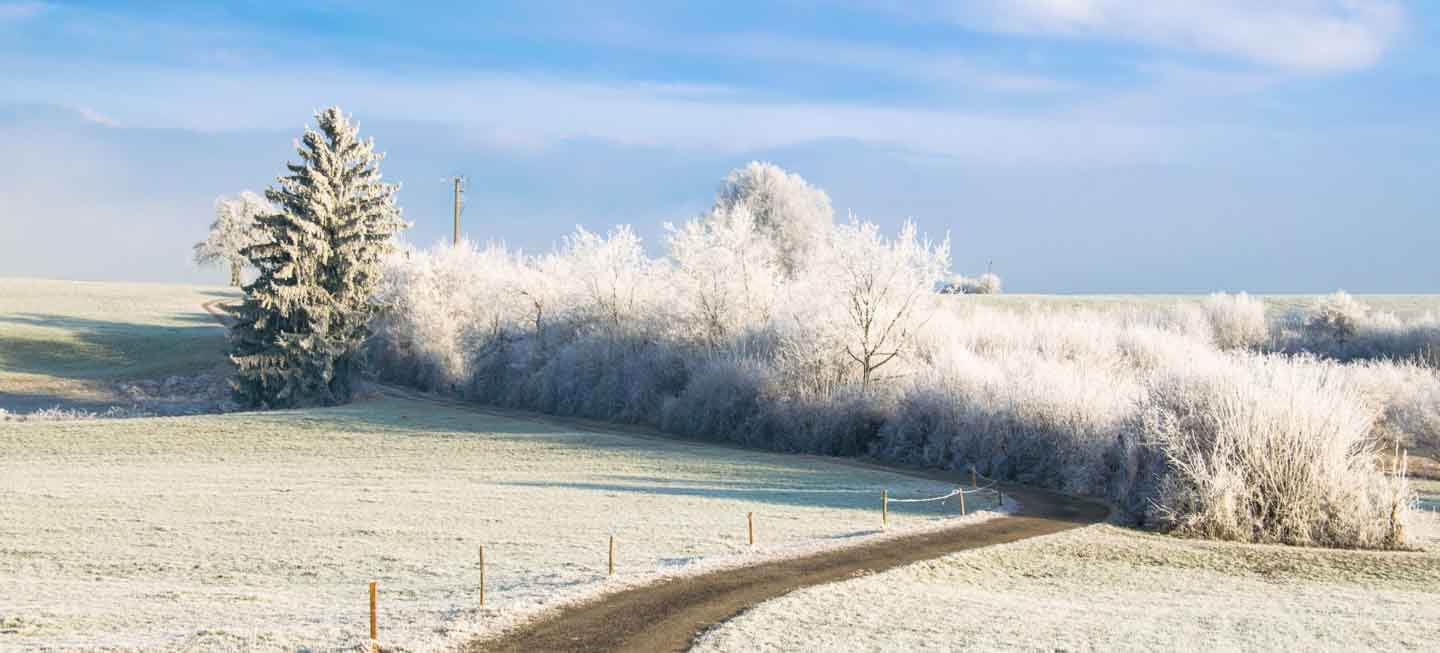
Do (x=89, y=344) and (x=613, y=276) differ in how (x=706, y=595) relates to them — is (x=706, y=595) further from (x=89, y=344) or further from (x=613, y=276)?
(x=89, y=344)

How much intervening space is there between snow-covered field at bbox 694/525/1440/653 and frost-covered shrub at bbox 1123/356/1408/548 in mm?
1817

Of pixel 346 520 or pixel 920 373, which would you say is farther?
pixel 920 373

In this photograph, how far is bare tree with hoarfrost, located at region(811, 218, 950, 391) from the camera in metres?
43.7

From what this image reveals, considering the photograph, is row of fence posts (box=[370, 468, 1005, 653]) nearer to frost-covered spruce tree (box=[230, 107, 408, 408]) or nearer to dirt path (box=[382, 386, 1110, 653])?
dirt path (box=[382, 386, 1110, 653])

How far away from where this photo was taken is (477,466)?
34531 millimetres

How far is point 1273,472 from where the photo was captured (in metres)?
25.9

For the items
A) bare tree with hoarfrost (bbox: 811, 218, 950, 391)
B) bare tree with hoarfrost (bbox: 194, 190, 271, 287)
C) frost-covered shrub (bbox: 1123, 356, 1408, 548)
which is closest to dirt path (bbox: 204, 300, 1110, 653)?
frost-covered shrub (bbox: 1123, 356, 1408, 548)

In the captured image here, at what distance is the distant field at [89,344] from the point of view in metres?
58.2

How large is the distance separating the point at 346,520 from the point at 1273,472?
785 inches

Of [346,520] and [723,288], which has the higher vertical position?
→ [723,288]

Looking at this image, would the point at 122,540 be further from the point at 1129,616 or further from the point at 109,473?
the point at 1129,616

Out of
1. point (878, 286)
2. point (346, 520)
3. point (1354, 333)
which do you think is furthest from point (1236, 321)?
point (346, 520)

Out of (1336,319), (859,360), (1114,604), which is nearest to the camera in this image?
(1114,604)

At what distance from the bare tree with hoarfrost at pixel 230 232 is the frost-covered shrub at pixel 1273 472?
95.2m
